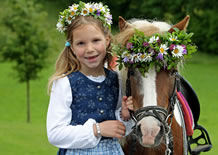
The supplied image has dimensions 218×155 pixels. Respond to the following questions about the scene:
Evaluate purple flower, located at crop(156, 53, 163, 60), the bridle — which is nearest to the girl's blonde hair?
the bridle

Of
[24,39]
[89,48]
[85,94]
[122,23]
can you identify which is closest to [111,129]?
[85,94]

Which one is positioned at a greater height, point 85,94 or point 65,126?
point 85,94

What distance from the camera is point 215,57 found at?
1460 inches

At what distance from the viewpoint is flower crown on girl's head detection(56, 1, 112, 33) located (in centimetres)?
319

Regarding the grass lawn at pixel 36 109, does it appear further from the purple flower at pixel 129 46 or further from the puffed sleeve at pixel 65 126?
the puffed sleeve at pixel 65 126

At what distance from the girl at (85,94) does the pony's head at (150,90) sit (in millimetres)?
140

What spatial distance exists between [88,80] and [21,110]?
16.6 meters

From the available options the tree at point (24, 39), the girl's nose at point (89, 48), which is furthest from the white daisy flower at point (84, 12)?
the tree at point (24, 39)

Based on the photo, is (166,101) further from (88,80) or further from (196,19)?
(196,19)

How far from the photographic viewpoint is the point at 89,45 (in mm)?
3033

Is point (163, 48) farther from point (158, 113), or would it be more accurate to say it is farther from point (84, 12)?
point (84, 12)

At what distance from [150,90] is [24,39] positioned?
Answer: 11960 mm

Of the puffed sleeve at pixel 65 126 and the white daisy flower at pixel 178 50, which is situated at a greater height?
the white daisy flower at pixel 178 50

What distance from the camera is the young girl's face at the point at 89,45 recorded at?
3047mm
